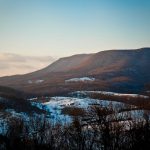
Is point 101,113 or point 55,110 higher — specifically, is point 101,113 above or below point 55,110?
above

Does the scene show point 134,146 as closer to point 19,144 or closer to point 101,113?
point 101,113

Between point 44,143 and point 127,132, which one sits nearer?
point 127,132

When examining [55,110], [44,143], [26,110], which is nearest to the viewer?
[44,143]

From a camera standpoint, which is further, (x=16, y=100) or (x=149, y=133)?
(x=16, y=100)

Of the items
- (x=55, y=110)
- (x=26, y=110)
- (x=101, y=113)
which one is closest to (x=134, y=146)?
(x=101, y=113)

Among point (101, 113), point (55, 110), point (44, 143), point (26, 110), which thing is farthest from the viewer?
point (55, 110)

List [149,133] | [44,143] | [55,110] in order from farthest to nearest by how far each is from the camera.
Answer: [55,110], [44,143], [149,133]

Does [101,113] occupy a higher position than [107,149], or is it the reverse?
Result: [101,113]

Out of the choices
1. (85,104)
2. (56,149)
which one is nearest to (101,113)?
(56,149)

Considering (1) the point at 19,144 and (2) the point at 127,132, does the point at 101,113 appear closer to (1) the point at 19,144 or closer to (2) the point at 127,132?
(2) the point at 127,132
